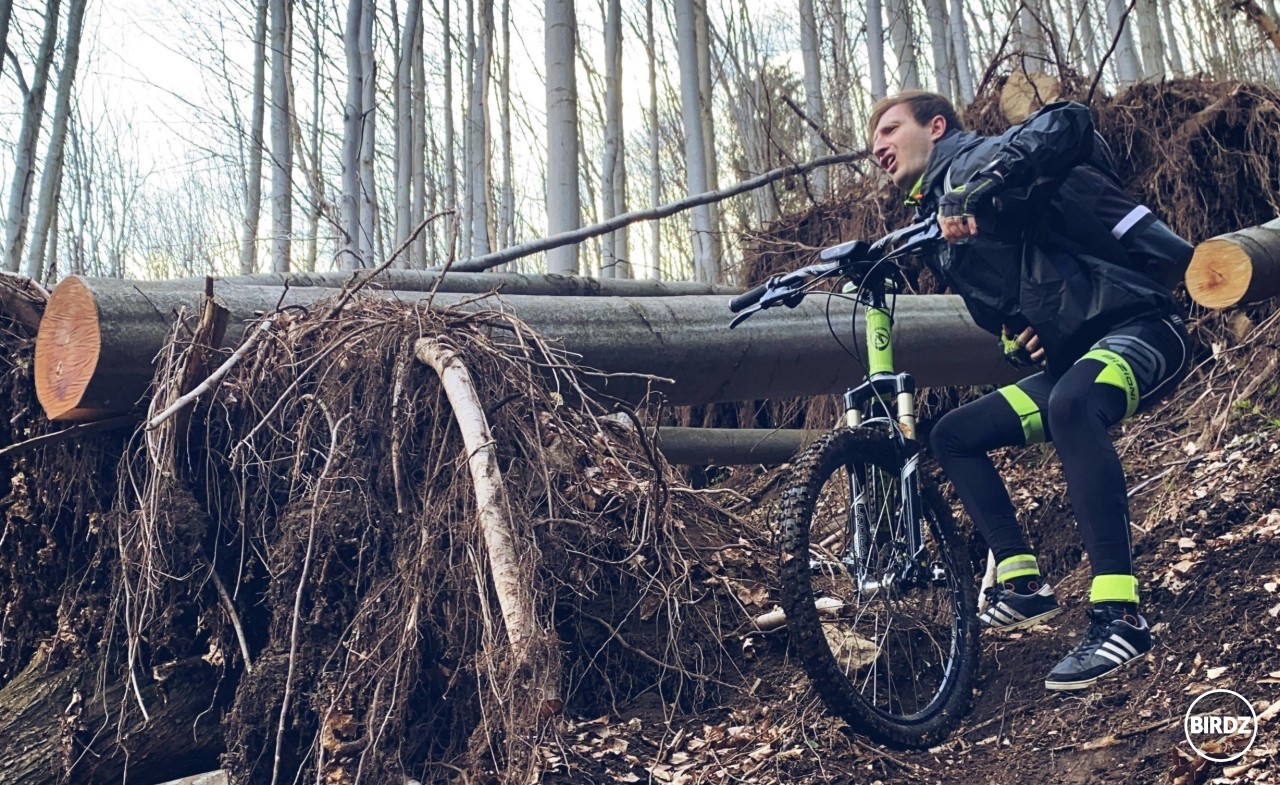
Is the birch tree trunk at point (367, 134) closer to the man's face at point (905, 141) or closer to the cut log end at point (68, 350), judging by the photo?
the cut log end at point (68, 350)

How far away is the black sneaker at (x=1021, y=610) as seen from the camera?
139 inches

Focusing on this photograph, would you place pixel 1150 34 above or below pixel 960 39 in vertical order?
below

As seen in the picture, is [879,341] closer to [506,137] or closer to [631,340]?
[631,340]

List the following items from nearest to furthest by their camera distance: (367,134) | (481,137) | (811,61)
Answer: (367,134)
(811,61)
(481,137)

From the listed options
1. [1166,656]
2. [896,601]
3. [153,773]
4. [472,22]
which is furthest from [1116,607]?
[472,22]

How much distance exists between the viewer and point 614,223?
696cm

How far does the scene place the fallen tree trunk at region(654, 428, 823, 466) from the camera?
6.63 meters

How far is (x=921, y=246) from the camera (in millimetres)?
3602

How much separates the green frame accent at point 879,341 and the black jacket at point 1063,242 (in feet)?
1.15

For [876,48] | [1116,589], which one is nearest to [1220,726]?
[1116,589]

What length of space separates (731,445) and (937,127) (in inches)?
136

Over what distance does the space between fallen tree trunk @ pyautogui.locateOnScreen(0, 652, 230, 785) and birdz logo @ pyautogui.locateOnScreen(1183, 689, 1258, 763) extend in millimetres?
3279

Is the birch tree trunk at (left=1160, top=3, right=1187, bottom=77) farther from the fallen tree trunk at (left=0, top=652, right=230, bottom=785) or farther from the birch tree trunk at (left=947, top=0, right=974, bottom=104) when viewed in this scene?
the fallen tree trunk at (left=0, top=652, right=230, bottom=785)

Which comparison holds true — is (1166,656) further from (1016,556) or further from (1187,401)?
(1187,401)
